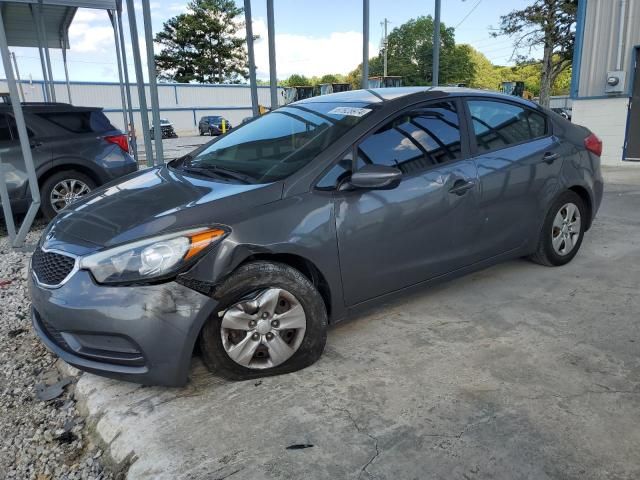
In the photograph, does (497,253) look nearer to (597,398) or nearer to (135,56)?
(597,398)

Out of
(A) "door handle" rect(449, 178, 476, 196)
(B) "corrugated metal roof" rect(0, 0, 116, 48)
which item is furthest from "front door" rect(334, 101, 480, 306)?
(B) "corrugated metal roof" rect(0, 0, 116, 48)

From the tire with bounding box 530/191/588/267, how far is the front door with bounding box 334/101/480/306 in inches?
38.9

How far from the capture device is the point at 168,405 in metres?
2.51

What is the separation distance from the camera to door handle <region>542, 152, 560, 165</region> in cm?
385

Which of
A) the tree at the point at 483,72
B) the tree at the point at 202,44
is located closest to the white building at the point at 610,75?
the tree at the point at 202,44

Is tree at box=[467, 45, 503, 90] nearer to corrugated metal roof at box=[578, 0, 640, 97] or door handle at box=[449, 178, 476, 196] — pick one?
corrugated metal roof at box=[578, 0, 640, 97]

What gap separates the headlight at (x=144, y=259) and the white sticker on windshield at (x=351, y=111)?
135 cm

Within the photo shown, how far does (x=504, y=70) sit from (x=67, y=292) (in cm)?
9281

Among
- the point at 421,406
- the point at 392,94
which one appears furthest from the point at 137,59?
the point at 421,406

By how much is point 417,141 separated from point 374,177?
2.06ft

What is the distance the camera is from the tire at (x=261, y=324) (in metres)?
2.47

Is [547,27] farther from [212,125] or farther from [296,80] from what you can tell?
[296,80]

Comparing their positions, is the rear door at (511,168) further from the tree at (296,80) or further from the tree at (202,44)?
the tree at (296,80)

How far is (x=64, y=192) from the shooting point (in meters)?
6.47
